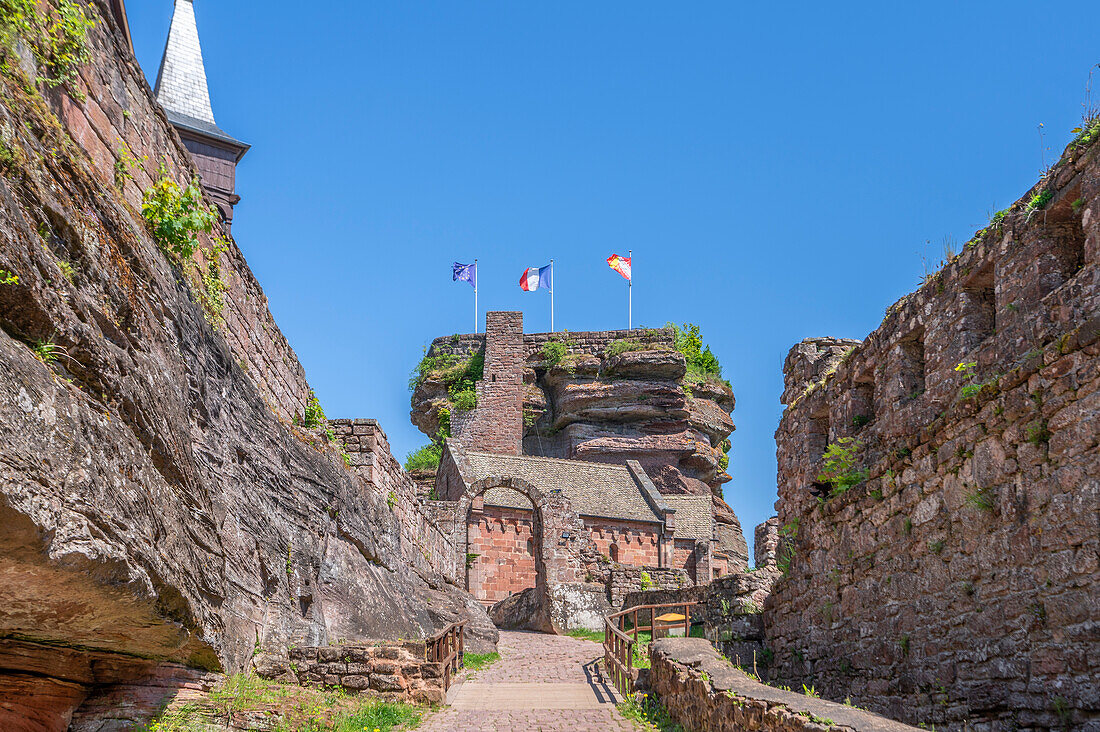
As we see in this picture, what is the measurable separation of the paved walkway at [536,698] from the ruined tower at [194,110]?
513 inches

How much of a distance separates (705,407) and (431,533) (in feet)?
107

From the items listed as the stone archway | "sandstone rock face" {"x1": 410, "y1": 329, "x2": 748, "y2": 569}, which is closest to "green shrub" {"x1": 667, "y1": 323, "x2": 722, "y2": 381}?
"sandstone rock face" {"x1": 410, "y1": 329, "x2": 748, "y2": 569}

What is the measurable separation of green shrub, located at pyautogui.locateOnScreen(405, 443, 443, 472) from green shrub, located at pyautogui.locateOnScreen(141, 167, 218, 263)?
1642 inches

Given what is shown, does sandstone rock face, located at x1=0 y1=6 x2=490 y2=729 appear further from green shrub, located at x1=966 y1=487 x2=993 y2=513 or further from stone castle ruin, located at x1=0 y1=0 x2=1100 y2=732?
green shrub, located at x1=966 y1=487 x2=993 y2=513

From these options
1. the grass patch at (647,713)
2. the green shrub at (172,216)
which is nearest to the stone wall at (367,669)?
the grass patch at (647,713)

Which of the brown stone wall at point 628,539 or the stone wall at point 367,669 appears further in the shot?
the brown stone wall at point 628,539

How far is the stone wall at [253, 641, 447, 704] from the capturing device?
419 inches

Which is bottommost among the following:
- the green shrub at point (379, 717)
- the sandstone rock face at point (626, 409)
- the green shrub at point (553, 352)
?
the green shrub at point (379, 717)

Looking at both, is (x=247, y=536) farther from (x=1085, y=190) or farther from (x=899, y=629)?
(x=1085, y=190)

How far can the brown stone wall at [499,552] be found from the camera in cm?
3791

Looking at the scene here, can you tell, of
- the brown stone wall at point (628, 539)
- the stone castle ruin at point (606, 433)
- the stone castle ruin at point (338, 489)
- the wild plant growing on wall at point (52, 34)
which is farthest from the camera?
the stone castle ruin at point (606, 433)

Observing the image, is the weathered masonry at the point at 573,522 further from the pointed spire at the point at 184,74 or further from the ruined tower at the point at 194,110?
the pointed spire at the point at 184,74

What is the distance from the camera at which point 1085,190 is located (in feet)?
24.8

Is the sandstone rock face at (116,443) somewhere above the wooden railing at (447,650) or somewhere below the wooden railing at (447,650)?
above
